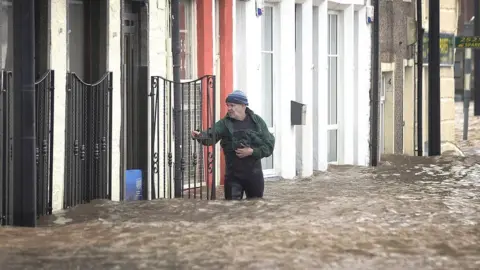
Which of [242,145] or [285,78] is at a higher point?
[285,78]

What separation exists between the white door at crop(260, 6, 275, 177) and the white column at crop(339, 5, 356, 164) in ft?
12.8

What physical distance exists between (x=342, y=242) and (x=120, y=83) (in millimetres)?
5788

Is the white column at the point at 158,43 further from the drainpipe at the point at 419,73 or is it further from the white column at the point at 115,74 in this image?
the drainpipe at the point at 419,73

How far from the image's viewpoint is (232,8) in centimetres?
2066

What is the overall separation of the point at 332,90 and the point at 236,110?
10.8 meters

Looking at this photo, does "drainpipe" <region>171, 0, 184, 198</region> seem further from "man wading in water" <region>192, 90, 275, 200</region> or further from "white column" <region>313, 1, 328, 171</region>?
"white column" <region>313, 1, 328, 171</region>

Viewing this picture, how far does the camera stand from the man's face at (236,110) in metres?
15.4

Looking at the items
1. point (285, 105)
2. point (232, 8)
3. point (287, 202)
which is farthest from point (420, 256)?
point (285, 105)

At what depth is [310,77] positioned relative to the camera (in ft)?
78.0

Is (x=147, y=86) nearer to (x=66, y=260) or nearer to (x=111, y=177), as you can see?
(x=111, y=177)

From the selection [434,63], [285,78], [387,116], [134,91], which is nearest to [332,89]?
[434,63]

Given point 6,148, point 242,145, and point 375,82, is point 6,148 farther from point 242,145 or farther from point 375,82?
point 375,82

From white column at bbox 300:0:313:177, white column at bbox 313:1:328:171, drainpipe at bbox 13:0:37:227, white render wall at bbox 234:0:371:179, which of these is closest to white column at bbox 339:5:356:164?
white render wall at bbox 234:0:371:179

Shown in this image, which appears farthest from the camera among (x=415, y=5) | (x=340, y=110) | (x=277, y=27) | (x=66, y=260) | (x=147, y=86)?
(x=415, y=5)
